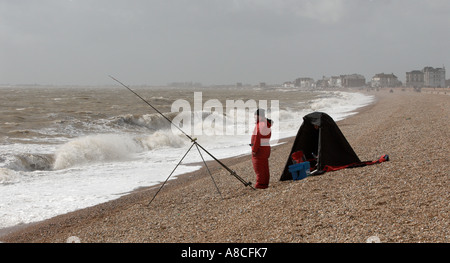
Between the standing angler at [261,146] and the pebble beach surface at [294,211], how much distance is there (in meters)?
0.25

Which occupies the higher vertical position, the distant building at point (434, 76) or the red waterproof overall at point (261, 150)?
the distant building at point (434, 76)

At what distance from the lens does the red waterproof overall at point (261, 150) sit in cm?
737

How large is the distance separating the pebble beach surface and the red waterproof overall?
0.79 ft

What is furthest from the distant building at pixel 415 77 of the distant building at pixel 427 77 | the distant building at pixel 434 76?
the distant building at pixel 434 76

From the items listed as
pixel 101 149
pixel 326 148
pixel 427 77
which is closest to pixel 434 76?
pixel 427 77

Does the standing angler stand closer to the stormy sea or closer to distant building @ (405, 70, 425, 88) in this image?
the stormy sea

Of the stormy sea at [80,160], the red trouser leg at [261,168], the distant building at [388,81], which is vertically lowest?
the stormy sea at [80,160]

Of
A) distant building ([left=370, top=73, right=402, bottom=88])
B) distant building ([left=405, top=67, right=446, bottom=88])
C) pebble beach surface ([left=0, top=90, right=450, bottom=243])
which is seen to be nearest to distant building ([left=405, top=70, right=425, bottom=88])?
distant building ([left=405, top=67, right=446, bottom=88])

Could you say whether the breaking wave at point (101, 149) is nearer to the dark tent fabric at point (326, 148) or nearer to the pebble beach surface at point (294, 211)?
the pebble beach surface at point (294, 211)

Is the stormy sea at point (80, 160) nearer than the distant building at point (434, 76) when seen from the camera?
Yes

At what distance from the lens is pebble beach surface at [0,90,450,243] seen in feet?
15.0

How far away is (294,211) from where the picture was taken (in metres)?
5.49
